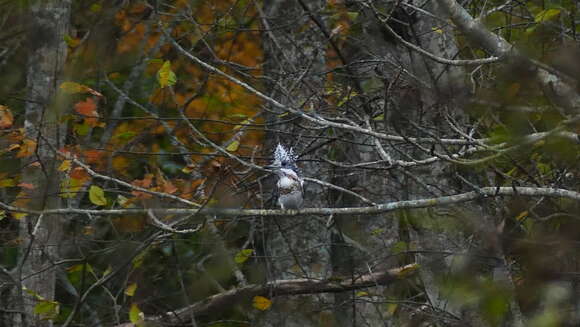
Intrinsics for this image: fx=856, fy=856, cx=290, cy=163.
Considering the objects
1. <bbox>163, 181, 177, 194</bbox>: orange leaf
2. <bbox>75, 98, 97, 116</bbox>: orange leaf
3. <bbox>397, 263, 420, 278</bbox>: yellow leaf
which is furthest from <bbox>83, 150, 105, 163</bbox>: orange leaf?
<bbox>397, 263, 420, 278</bbox>: yellow leaf

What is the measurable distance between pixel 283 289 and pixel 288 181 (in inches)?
48.1

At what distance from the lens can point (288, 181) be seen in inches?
225

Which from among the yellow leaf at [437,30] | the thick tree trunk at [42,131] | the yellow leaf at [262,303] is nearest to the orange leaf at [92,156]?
the thick tree trunk at [42,131]

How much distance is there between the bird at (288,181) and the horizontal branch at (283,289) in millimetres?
832

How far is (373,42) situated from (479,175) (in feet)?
4.07

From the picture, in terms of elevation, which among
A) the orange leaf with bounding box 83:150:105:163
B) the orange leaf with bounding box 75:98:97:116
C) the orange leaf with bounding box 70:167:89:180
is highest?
the orange leaf with bounding box 75:98:97:116

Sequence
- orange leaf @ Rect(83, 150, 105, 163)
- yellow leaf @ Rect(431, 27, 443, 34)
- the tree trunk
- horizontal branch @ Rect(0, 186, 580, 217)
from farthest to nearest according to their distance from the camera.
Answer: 1. the tree trunk
2. orange leaf @ Rect(83, 150, 105, 163)
3. yellow leaf @ Rect(431, 27, 443, 34)
4. horizontal branch @ Rect(0, 186, 580, 217)

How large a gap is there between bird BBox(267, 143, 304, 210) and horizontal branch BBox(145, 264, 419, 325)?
2.73ft

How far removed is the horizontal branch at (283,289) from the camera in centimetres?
624

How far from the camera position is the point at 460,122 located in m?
5.68

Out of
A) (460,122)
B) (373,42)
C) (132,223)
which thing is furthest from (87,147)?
(460,122)

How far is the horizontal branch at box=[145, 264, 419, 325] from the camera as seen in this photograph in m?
6.24

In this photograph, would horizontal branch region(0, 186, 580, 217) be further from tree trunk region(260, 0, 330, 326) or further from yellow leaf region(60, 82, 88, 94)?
tree trunk region(260, 0, 330, 326)

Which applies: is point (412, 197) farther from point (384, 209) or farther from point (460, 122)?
point (384, 209)
